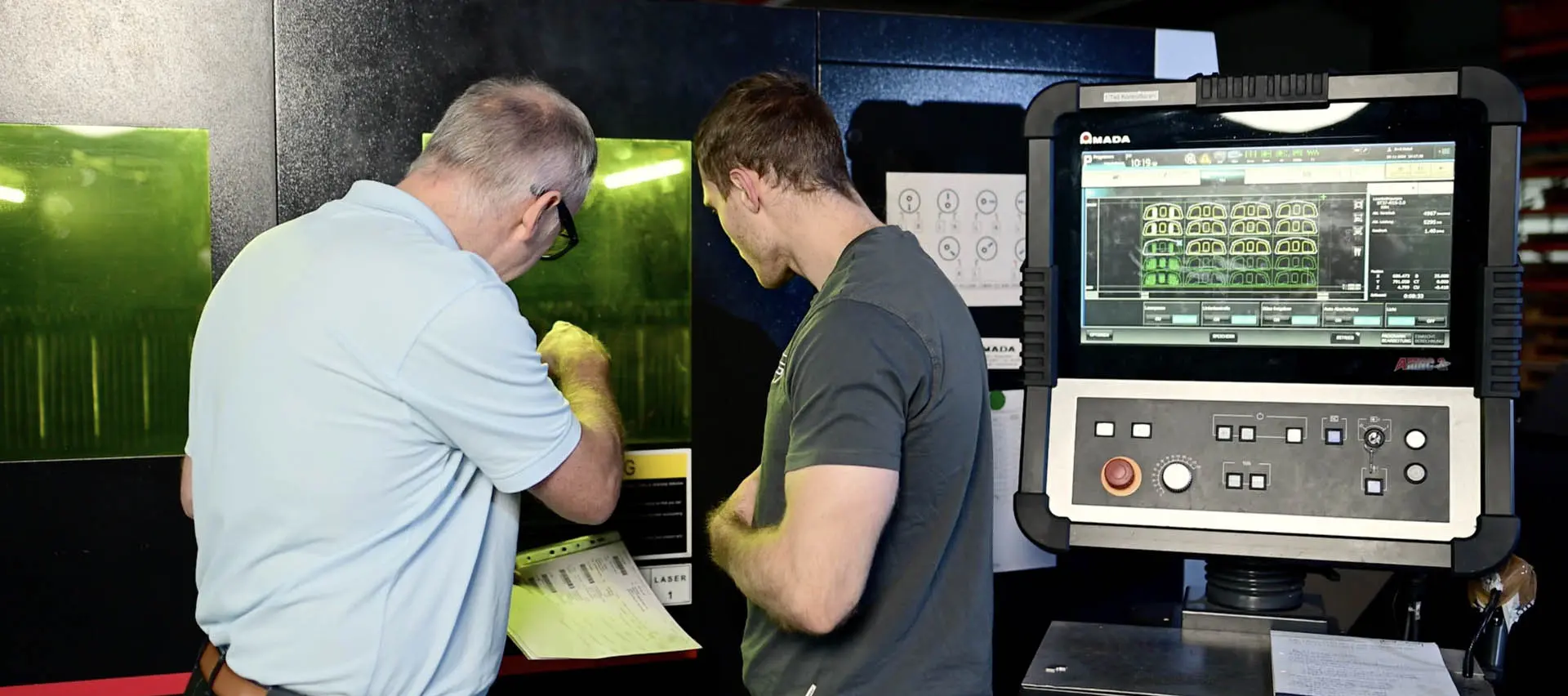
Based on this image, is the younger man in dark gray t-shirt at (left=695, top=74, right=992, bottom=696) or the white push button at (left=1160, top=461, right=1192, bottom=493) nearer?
the younger man in dark gray t-shirt at (left=695, top=74, right=992, bottom=696)

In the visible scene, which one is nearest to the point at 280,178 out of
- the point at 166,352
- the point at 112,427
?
the point at 166,352

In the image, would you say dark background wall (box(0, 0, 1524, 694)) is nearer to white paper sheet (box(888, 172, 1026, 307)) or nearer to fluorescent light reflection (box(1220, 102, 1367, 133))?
white paper sheet (box(888, 172, 1026, 307))

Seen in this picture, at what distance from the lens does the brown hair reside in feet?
4.61

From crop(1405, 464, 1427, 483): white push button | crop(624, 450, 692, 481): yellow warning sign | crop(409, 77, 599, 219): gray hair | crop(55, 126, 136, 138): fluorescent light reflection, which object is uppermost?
crop(55, 126, 136, 138): fluorescent light reflection

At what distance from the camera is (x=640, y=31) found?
1.77 m

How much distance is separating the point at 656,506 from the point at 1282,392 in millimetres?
863

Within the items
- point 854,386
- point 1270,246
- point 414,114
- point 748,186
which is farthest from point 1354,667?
point 414,114

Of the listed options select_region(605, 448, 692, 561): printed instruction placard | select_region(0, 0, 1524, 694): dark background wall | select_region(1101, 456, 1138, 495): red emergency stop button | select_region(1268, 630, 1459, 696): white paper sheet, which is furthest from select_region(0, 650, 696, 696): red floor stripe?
select_region(1268, 630, 1459, 696): white paper sheet

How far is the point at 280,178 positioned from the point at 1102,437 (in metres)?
1.11

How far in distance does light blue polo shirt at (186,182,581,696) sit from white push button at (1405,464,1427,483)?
0.97 metres

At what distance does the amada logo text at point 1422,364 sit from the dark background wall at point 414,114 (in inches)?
19.3

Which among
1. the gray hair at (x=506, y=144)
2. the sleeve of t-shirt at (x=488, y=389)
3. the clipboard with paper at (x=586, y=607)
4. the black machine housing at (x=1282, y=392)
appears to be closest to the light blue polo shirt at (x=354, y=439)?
the sleeve of t-shirt at (x=488, y=389)

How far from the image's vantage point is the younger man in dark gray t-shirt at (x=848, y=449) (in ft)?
3.95

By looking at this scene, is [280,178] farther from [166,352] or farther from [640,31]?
[640,31]
